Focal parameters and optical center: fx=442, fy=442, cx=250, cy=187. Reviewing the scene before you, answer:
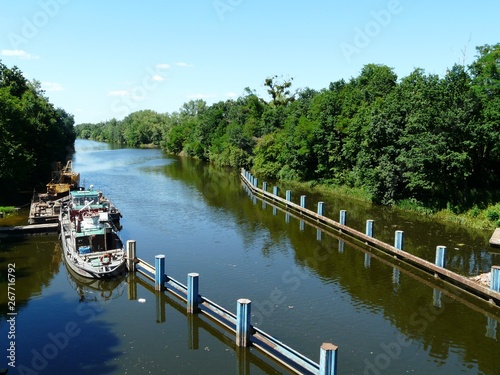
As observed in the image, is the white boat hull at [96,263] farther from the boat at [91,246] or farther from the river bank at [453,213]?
the river bank at [453,213]

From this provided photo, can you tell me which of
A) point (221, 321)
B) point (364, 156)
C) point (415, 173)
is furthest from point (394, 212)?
point (221, 321)

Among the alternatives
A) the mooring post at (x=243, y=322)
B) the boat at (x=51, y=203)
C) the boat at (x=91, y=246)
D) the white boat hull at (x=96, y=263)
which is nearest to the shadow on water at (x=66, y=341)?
the white boat hull at (x=96, y=263)

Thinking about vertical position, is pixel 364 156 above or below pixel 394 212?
above

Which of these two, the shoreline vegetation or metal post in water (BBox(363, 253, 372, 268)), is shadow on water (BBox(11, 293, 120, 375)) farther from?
the shoreline vegetation

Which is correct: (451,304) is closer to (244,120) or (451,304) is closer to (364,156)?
(364,156)

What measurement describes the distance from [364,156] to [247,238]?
658 inches

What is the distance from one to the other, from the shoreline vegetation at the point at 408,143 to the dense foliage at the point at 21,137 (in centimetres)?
2758

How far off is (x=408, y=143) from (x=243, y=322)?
25805 millimetres

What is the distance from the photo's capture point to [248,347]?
13.9 metres

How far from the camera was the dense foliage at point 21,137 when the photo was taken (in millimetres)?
35750

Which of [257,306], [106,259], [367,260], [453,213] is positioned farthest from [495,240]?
[106,259]

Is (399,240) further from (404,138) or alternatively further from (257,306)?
(404,138)

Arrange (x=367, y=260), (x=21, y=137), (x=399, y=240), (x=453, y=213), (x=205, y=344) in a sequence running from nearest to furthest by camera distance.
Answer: (x=205, y=344)
(x=399, y=240)
(x=367, y=260)
(x=453, y=213)
(x=21, y=137)

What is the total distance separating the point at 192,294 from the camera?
16062 millimetres
